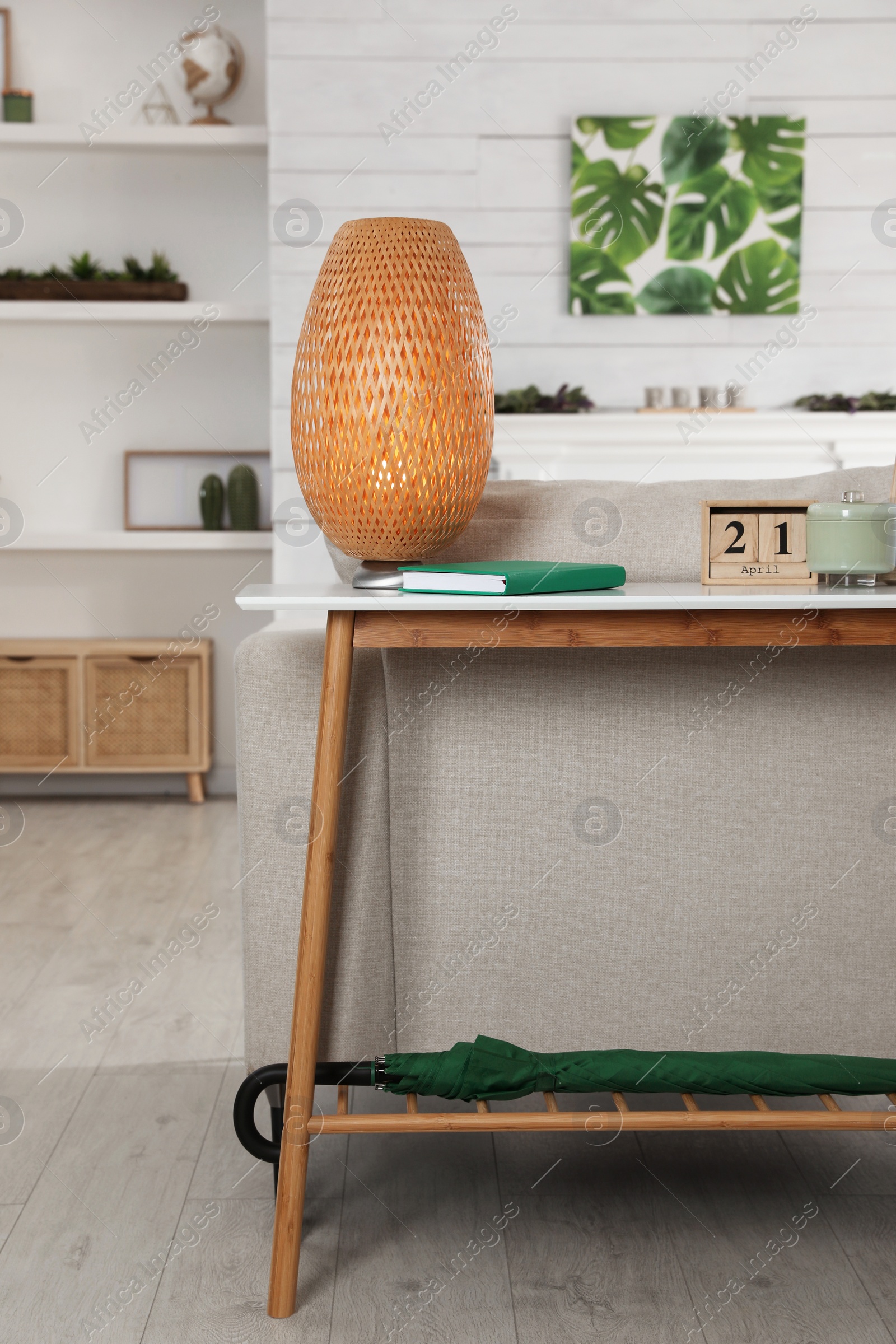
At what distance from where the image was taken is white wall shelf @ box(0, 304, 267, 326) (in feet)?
12.4

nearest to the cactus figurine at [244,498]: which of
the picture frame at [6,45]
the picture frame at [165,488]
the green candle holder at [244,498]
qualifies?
the green candle holder at [244,498]

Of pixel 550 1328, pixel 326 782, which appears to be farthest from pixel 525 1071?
pixel 326 782

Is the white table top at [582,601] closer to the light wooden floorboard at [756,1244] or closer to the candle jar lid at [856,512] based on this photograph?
the candle jar lid at [856,512]

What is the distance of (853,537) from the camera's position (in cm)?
127

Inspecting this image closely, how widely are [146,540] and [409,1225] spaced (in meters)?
2.81

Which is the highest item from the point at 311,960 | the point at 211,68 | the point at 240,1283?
the point at 211,68

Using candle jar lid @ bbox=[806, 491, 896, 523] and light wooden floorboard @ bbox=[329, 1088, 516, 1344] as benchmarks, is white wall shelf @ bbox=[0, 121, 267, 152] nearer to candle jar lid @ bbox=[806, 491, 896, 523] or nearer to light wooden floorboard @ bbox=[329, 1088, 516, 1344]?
candle jar lid @ bbox=[806, 491, 896, 523]

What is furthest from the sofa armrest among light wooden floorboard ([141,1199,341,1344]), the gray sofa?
light wooden floorboard ([141,1199,341,1344])

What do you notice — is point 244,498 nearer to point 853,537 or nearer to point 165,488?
point 165,488

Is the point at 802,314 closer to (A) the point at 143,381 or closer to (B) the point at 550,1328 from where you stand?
(A) the point at 143,381

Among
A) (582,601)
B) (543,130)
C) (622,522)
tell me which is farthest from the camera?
(543,130)

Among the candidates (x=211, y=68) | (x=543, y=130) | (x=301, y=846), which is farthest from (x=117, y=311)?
(x=301, y=846)

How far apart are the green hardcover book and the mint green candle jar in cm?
22

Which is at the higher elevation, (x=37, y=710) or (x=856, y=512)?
(x=856, y=512)
